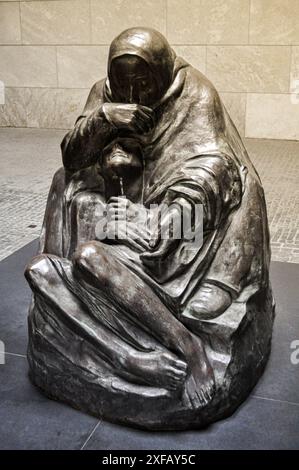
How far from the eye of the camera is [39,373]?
3123 mm

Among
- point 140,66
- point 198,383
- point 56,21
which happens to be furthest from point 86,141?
point 56,21

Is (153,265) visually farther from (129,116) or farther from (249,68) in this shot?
(249,68)

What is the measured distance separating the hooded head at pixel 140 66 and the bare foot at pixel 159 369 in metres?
1.27

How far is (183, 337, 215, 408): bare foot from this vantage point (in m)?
2.81

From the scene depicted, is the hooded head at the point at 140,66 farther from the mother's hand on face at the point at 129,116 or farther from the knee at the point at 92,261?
the knee at the point at 92,261

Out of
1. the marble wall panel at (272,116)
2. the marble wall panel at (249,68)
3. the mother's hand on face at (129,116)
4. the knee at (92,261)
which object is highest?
the mother's hand on face at (129,116)

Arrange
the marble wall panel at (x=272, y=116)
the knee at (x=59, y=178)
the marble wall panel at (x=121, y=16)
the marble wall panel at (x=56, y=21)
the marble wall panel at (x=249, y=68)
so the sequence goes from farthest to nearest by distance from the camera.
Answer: the marble wall panel at (x=56, y=21) < the marble wall panel at (x=121, y=16) < the marble wall panel at (x=272, y=116) < the marble wall panel at (x=249, y=68) < the knee at (x=59, y=178)

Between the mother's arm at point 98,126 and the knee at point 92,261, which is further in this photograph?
the mother's arm at point 98,126

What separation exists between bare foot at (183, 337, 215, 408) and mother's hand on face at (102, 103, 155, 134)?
1.15m

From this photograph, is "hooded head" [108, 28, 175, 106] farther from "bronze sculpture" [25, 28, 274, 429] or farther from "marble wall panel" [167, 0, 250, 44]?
"marble wall panel" [167, 0, 250, 44]

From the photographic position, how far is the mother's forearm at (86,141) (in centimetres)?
317

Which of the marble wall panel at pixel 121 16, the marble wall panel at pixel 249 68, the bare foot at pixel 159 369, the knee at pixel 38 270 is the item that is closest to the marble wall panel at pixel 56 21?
the marble wall panel at pixel 121 16

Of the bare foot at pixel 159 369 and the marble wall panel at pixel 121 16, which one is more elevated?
the marble wall panel at pixel 121 16
